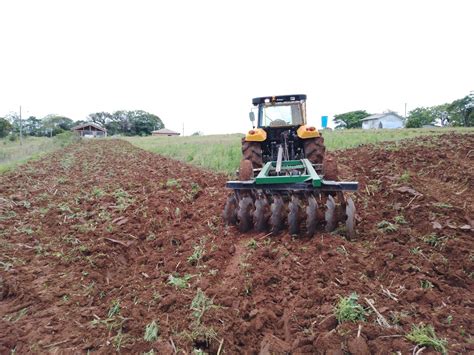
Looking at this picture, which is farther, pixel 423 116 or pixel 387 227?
pixel 423 116

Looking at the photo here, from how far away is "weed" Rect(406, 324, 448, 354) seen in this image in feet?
6.21

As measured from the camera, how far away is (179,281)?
2973mm

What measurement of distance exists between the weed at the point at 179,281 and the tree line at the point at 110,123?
6842 centimetres

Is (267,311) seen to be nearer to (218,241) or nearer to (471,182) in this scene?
(218,241)

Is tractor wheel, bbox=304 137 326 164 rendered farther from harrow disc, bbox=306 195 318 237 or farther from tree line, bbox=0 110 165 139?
tree line, bbox=0 110 165 139

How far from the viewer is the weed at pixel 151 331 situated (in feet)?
7.36

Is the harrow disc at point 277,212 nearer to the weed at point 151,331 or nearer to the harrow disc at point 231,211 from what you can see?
the harrow disc at point 231,211

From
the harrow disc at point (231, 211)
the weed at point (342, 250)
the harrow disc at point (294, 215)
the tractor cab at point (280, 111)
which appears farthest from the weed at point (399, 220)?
the tractor cab at point (280, 111)

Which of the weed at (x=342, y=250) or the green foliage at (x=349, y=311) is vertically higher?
the weed at (x=342, y=250)

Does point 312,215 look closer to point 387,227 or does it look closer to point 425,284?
point 387,227

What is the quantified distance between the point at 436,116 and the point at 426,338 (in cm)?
6316

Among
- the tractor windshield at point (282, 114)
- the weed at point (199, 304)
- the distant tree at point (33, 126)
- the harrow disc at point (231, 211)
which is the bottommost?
the weed at point (199, 304)

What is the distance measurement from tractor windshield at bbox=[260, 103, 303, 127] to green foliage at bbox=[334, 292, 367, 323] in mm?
4629

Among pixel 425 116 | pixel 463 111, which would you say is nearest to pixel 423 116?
pixel 425 116
